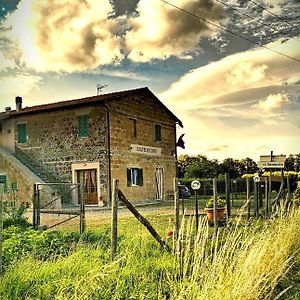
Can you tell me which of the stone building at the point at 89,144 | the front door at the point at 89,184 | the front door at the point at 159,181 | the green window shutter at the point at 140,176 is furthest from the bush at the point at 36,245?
the front door at the point at 159,181

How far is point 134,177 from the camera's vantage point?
9750mm

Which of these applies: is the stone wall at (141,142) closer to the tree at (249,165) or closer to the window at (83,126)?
the window at (83,126)

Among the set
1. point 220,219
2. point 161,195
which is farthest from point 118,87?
point 220,219

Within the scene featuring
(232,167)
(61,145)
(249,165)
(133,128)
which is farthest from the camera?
(133,128)

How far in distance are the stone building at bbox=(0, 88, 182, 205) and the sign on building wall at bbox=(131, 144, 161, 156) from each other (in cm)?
3

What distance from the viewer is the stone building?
9180mm

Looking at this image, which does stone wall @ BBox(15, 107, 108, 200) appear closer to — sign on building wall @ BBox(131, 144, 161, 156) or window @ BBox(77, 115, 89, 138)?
window @ BBox(77, 115, 89, 138)

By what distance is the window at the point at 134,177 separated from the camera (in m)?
9.52

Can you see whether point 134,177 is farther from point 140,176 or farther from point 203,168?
point 203,168

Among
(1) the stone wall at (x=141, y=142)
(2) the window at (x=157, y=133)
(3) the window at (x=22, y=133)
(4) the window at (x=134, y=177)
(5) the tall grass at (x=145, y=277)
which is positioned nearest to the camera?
(5) the tall grass at (x=145, y=277)

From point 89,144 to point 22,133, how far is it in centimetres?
155

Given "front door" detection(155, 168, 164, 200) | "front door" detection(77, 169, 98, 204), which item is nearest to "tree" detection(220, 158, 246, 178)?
"front door" detection(155, 168, 164, 200)

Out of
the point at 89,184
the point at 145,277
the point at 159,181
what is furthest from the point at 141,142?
the point at 145,277

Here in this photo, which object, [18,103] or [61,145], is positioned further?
[18,103]
